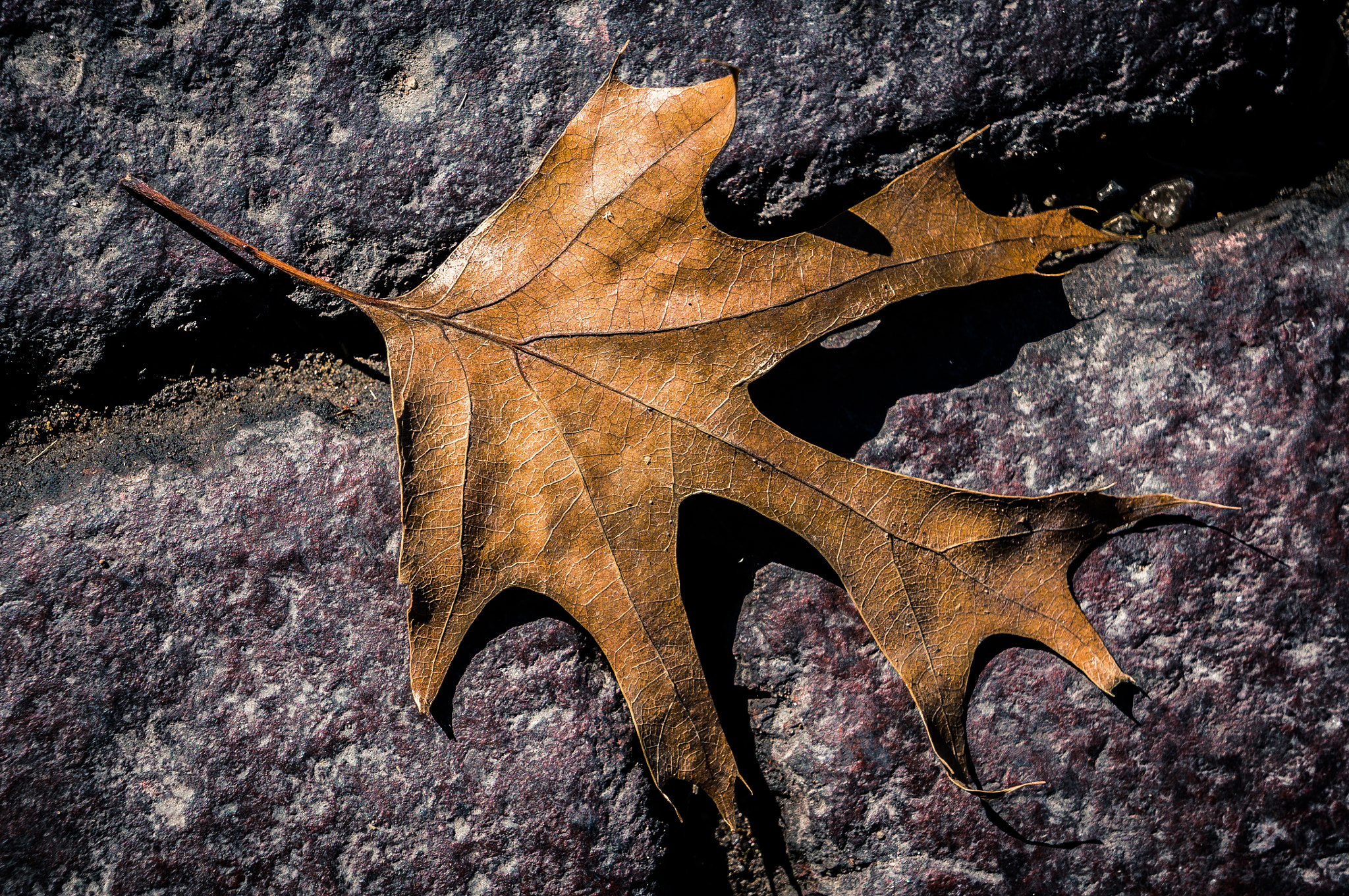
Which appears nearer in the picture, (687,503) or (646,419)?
(646,419)

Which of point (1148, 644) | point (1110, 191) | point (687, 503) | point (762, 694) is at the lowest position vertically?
point (1148, 644)

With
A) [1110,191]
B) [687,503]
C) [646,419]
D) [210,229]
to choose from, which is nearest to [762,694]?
[687,503]

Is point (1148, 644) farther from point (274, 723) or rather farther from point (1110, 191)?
point (274, 723)

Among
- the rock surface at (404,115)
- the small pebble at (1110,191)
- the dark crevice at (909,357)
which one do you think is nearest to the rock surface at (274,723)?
the rock surface at (404,115)

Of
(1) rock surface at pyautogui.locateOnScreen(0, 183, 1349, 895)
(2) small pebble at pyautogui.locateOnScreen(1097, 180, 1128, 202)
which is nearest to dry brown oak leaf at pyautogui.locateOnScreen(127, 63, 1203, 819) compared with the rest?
(1) rock surface at pyautogui.locateOnScreen(0, 183, 1349, 895)

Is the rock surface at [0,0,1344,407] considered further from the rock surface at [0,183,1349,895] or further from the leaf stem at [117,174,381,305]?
the rock surface at [0,183,1349,895]

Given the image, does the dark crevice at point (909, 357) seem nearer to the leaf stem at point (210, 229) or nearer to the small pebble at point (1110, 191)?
the small pebble at point (1110, 191)

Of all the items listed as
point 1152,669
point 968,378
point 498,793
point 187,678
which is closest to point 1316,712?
point 1152,669

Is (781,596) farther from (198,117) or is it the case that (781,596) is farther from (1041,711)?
(198,117)
